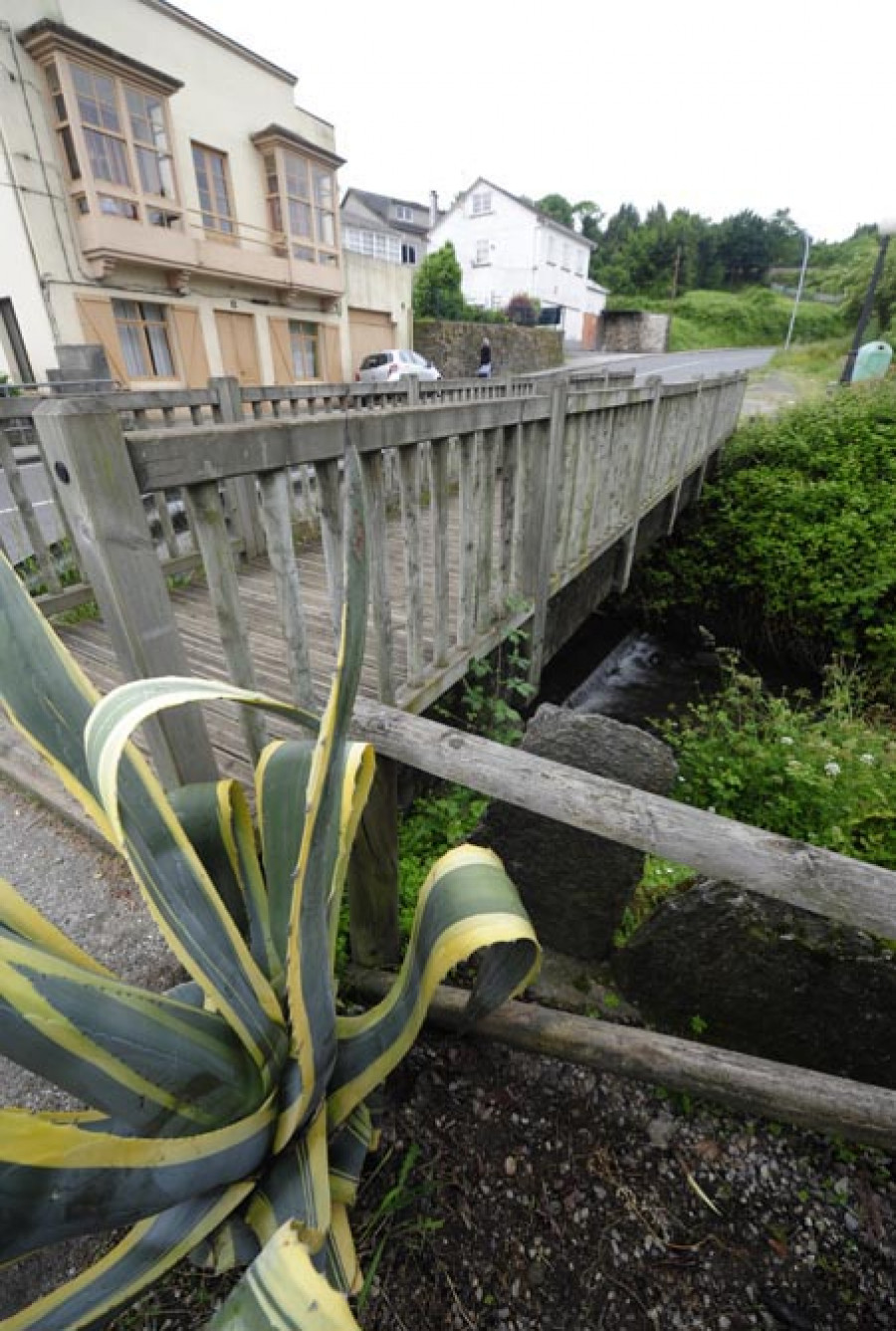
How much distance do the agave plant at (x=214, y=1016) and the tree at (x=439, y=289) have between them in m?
24.7

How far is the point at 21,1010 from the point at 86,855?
139 centimetres

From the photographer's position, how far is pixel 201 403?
12.2ft

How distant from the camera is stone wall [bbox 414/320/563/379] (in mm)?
20781

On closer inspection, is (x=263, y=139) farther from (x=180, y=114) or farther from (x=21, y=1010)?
(x=21, y=1010)

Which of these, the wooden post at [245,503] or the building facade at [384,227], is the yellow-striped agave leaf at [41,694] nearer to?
the wooden post at [245,503]

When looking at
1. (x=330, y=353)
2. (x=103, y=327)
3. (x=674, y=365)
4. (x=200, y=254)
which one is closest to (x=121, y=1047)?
(x=103, y=327)

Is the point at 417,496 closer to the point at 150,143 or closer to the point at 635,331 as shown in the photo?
the point at 150,143

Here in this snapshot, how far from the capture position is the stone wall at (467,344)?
818 inches

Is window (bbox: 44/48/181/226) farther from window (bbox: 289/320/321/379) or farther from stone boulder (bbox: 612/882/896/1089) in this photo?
stone boulder (bbox: 612/882/896/1089)

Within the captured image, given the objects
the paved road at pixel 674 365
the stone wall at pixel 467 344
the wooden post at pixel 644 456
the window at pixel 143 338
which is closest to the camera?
the wooden post at pixel 644 456

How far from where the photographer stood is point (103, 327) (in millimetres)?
11469

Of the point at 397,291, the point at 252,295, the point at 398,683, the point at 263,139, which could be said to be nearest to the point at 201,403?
the point at 398,683

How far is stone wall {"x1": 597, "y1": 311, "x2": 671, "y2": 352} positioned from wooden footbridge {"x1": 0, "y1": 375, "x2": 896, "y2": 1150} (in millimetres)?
38855

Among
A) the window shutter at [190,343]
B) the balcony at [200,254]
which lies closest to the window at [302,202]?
the balcony at [200,254]
